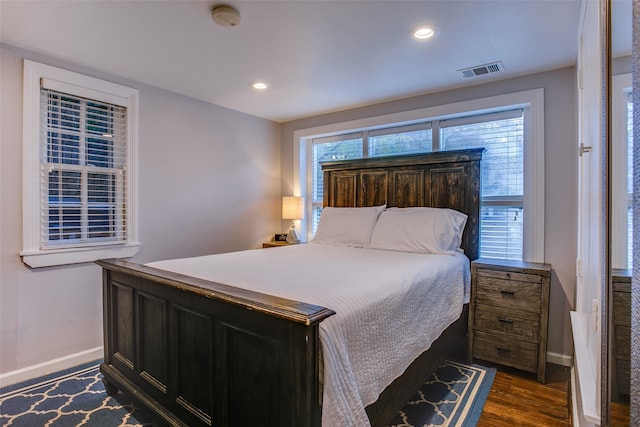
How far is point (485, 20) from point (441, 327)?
1958 millimetres

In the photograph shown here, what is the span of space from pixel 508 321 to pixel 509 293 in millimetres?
214

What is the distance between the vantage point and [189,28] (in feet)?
6.98

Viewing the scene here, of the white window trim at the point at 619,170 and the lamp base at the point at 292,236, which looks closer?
the white window trim at the point at 619,170

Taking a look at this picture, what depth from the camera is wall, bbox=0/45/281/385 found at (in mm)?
2389

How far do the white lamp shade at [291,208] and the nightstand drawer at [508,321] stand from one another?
91.2 inches

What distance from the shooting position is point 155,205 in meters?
3.19

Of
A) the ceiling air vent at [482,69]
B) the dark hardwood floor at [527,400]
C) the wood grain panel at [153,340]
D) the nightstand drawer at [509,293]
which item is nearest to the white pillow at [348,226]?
the nightstand drawer at [509,293]

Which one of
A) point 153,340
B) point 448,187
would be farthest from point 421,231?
point 153,340

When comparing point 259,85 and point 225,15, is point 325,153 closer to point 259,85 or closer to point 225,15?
point 259,85

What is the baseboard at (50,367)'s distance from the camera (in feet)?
7.80

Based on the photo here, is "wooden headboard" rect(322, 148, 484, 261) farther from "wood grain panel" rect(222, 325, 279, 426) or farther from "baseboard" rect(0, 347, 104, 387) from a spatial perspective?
"baseboard" rect(0, 347, 104, 387)

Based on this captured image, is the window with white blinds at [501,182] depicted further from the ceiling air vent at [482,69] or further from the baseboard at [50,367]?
the baseboard at [50,367]

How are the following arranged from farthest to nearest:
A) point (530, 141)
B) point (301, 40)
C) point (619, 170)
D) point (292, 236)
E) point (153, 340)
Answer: point (292, 236) → point (530, 141) → point (301, 40) → point (153, 340) → point (619, 170)

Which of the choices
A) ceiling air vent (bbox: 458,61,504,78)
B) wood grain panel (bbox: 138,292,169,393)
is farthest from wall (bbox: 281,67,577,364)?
wood grain panel (bbox: 138,292,169,393)
